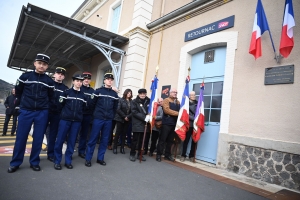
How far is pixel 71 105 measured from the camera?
3629 millimetres

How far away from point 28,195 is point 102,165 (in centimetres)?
175

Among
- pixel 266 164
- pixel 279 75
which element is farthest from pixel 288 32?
pixel 266 164

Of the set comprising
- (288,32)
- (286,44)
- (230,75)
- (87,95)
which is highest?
(288,32)

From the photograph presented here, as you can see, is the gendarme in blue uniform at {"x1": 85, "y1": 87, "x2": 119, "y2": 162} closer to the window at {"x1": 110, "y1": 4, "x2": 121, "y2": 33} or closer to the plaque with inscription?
the plaque with inscription

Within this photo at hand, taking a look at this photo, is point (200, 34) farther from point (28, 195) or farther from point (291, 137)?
point (28, 195)

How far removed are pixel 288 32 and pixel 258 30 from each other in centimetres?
63

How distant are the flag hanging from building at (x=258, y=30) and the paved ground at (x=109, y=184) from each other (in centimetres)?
293

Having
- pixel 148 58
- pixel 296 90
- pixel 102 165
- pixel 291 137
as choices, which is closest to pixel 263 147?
pixel 291 137

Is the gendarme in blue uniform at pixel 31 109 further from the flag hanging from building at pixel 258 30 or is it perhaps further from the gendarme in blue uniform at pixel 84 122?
the flag hanging from building at pixel 258 30

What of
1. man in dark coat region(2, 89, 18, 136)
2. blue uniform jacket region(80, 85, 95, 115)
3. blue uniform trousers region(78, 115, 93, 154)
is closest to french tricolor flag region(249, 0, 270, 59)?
blue uniform jacket region(80, 85, 95, 115)

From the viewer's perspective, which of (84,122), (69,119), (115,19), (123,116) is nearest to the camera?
(69,119)

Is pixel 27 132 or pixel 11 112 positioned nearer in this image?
pixel 27 132

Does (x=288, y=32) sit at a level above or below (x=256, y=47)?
above

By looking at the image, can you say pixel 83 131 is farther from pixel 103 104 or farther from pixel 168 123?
pixel 168 123
